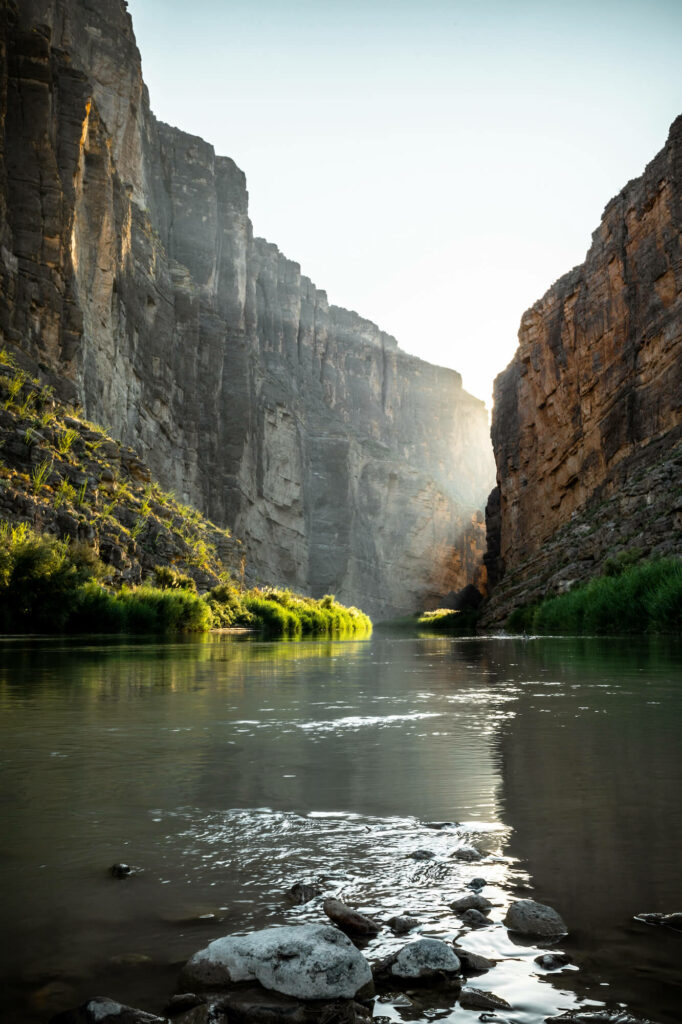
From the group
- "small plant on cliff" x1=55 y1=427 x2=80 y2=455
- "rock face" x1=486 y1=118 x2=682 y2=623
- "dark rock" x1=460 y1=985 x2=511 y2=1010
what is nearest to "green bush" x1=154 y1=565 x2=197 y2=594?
"small plant on cliff" x1=55 y1=427 x2=80 y2=455

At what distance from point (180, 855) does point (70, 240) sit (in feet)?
107

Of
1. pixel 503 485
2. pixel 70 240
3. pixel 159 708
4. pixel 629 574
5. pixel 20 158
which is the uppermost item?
pixel 20 158

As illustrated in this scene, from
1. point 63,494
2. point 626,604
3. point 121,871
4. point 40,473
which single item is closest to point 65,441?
point 63,494

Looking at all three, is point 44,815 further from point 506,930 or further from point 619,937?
point 619,937

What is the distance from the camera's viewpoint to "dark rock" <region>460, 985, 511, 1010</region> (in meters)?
1.16

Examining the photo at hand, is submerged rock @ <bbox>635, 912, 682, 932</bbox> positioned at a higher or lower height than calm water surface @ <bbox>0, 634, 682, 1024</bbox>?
higher

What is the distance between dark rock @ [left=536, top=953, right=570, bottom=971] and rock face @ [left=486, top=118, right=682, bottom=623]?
67.7ft

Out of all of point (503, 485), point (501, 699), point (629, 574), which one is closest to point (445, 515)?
point (503, 485)

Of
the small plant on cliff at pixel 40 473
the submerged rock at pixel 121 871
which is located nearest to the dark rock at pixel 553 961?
the submerged rock at pixel 121 871

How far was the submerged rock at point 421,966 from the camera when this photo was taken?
1.23m

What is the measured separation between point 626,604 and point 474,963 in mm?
17371

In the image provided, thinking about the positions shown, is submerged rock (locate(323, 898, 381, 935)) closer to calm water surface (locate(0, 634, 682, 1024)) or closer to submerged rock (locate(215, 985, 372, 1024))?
calm water surface (locate(0, 634, 682, 1024))

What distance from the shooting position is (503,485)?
56656 mm

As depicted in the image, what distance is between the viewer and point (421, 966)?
1253mm
